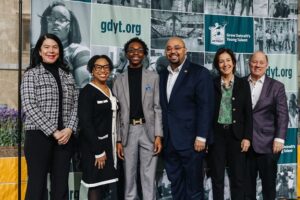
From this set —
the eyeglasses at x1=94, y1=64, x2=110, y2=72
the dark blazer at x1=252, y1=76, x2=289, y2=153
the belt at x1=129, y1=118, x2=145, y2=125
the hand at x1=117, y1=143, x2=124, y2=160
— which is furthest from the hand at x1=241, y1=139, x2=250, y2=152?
the eyeglasses at x1=94, y1=64, x2=110, y2=72

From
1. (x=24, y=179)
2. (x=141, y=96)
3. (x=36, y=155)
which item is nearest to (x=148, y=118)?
(x=141, y=96)

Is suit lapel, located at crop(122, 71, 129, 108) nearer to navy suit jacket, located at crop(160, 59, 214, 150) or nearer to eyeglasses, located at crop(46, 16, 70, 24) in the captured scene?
navy suit jacket, located at crop(160, 59, 214, 150)

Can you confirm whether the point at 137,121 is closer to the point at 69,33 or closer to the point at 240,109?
the point at 240,109

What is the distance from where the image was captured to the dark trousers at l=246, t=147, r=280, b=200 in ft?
13.2

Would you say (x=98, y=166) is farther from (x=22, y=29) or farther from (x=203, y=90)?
(x=22, y=29)

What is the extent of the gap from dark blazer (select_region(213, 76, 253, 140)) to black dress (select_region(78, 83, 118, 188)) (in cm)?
94

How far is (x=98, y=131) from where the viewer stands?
141 inches

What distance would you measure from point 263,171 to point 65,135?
184 centimetres

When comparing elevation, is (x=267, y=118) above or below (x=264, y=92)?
below

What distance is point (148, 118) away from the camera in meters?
3.78

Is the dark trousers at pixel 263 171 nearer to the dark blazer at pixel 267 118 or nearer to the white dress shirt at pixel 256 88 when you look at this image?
the dark blazer at pixel 267 118

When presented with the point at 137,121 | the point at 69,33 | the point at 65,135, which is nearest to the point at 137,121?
the point at 137,121

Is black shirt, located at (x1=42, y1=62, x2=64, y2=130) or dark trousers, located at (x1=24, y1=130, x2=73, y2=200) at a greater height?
black shirt, located at (x1=42, y1=62, x2=64, y2=130)

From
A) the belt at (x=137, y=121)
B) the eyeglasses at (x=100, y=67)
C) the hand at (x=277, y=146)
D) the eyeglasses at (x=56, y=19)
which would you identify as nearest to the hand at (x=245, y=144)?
the hand at (x=277, y=146)
